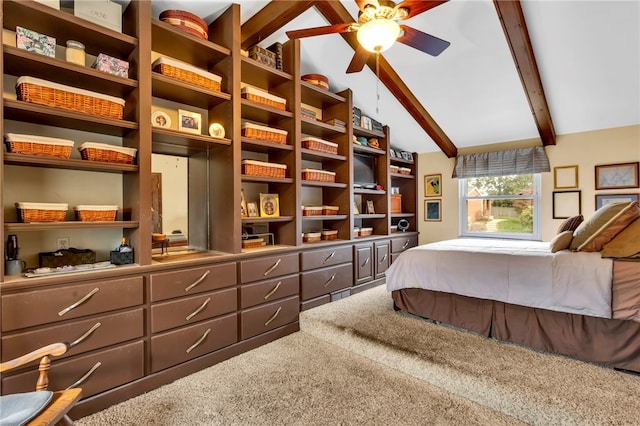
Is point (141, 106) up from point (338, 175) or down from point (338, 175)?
up

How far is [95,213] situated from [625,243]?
3.52m

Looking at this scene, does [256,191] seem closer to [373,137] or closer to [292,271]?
[292,271]

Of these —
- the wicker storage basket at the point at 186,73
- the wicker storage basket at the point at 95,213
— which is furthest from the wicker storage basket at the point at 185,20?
the wicker storage basket at the point at 95,213

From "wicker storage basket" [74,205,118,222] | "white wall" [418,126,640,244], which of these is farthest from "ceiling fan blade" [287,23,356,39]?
"white wall" [418,126,640,244]

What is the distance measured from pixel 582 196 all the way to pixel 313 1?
398cm

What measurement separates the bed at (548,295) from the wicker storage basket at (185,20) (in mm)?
2669

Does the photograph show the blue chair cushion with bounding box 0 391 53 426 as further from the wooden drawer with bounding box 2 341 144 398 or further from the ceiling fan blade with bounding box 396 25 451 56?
the ceiling fan blade with bounding box 396 25 451 56

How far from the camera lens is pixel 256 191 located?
3307 millimetres

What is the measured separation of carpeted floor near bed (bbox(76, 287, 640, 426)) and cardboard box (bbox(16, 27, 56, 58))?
2.14 meters

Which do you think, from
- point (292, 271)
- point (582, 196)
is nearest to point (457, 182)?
point (582, 196)

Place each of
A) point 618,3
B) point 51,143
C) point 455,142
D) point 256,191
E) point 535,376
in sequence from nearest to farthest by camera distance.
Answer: point 51,143 → point 535,376 → point 618,3 → point 256,191 → point 455,142

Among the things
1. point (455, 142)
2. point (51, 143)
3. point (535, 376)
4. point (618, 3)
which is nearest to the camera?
point (51, 143)

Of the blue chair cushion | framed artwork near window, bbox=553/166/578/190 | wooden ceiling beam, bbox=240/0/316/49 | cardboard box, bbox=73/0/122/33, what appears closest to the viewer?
the blue chair cushion

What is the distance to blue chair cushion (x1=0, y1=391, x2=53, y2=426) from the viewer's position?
1.10 metres
